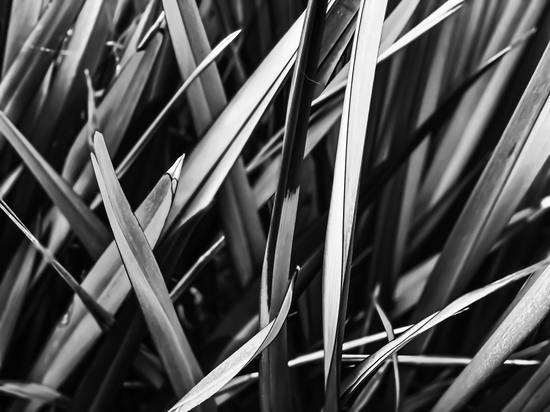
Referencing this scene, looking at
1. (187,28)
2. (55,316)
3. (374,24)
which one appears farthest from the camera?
(55,316)

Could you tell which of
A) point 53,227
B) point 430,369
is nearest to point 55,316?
point 53,227

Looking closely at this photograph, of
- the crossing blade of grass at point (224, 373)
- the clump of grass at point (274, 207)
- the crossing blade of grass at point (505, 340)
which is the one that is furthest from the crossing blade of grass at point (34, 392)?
the crossing blade of grass at point (505, 340)

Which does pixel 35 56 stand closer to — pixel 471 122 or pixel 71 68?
pixel 71 68

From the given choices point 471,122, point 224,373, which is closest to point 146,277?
point 224,373

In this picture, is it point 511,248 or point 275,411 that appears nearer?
point 275,411

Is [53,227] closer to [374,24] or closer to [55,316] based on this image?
[55,316]

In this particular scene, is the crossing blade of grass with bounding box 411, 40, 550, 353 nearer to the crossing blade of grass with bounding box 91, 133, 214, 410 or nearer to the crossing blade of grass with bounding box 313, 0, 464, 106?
the crossing blade of grass with bounding box 313, 0, 464, 106

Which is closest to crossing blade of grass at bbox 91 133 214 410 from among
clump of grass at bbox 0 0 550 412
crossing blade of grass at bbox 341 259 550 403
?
clump of grass at bbox 0 0 550 412
